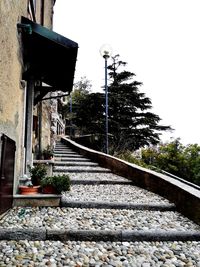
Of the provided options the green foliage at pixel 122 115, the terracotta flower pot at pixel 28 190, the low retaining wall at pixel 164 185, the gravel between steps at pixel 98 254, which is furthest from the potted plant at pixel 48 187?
the green foliage at pixel 122 115

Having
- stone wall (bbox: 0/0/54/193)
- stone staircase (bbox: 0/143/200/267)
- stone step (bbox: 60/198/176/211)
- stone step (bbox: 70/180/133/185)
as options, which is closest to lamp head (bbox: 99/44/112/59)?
stone wall (bbox: 0/0/54/193)

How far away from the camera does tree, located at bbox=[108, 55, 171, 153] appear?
1711 centimetres

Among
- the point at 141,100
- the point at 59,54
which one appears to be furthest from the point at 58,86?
the point at 141,100

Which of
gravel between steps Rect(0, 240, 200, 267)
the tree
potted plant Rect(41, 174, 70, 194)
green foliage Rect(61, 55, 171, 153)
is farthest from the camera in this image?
the tree

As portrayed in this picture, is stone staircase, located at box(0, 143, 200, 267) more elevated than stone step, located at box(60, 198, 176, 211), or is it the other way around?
stone step, located at box(60, 198, 176, 211)

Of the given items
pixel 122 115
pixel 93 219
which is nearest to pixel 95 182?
pixel 93 219

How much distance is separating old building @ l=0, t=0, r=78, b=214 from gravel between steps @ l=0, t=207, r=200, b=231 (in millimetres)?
329

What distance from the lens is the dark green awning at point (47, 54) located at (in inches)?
201

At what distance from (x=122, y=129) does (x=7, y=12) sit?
13386mm

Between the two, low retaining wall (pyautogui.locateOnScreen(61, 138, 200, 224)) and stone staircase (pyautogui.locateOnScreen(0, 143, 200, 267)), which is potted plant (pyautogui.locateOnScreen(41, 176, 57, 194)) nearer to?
stone staircase (pyautogui.locateOnScreen(0, 143, 200, 267))

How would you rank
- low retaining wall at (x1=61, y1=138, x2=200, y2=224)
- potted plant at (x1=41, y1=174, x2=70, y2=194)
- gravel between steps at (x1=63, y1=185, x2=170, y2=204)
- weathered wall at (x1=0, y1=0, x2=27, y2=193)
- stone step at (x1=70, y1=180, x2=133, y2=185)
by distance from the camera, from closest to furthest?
weathered wall at (x1=0, y1=0, x2=27, y2=193) < low retaining wall at (x1=61, y1=138, x2=200, y2=224) < potted plant at (x1=41, y1=174, x2=70, y2=194) < gravel between steps at (x1=63, y1=185, x2=170, y2=204) < stone step at (x1=70, y1=180, x2=133, y2=185)

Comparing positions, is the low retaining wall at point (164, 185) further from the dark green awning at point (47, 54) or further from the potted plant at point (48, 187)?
the dark green awning at point (47, 54)

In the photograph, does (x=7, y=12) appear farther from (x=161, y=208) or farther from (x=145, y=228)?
(x=161, y=208)

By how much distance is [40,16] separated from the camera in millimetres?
9141
